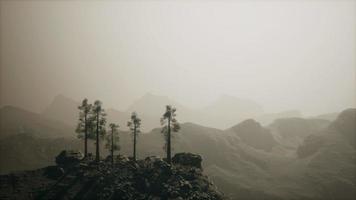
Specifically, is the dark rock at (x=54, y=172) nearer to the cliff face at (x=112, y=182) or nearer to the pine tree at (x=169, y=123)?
the cliff face at (x=112, y=182)

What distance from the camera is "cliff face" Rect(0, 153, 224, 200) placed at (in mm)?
54844

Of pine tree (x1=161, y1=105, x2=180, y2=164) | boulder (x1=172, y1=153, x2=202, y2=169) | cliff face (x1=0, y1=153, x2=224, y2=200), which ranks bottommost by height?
cliff face (x1=0, y1=153, x2=224, y2=200)

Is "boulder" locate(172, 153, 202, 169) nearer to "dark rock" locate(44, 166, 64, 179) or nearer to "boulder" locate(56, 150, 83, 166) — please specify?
"boulder" locate(56, 150, 83, 166)

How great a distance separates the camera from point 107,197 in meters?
53.2

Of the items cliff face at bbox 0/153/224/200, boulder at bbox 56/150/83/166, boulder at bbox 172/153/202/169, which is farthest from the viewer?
boulder at bbox 172/153/202/169

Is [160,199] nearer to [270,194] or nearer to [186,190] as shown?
[186,190]

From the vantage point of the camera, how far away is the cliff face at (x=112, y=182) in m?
54.8

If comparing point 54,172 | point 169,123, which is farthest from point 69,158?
point 169,123

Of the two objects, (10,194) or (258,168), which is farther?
(258,168)

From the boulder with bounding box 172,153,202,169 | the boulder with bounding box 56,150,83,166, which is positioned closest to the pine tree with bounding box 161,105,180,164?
the boulder with bounding box 172,153,202,169

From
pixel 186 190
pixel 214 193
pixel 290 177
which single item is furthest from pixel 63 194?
pixel 290 177

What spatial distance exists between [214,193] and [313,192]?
118125 millimetres

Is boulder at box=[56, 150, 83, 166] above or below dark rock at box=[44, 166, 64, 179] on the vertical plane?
above

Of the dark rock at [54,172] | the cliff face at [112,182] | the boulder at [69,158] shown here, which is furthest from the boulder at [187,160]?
the dark rock at [54,172]
